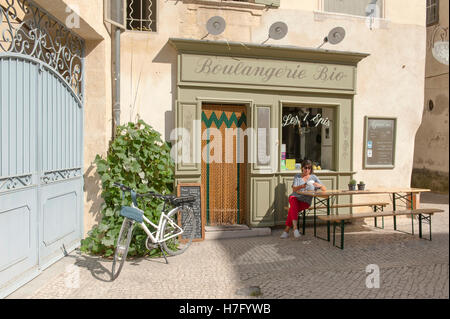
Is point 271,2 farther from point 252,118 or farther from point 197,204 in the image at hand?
point 197,204

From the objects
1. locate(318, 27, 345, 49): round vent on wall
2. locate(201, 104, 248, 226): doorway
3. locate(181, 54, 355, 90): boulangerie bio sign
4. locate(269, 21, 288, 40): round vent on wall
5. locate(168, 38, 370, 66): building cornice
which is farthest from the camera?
locate(318, 27, 345, 49): round vent on wall

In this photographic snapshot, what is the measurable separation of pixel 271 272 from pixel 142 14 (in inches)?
202

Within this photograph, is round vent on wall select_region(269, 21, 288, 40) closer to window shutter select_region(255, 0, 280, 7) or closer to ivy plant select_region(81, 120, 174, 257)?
window shutter select_region(255, 0, 280, 7)

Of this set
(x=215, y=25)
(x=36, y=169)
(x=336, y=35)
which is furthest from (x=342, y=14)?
(x=36, y=169)

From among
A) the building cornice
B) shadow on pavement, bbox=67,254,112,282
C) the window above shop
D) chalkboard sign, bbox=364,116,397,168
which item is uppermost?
the window above shop

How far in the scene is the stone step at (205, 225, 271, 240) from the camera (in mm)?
6215

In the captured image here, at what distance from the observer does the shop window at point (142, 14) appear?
6328 mm

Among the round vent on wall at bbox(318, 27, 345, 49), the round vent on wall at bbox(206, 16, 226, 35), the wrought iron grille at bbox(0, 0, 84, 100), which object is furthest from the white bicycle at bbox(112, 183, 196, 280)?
the round vent on wall at bbox(318, 27, 345, 49)

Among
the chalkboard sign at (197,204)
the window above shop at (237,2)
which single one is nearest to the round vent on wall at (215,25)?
the window above shop at (237,2)

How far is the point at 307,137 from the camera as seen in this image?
7.30 meters

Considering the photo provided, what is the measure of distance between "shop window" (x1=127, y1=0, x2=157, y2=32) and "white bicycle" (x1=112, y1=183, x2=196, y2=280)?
3.29m

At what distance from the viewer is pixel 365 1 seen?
24.1ft

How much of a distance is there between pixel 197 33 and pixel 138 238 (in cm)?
384
